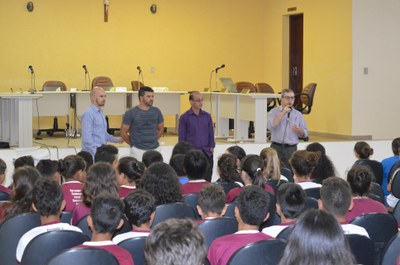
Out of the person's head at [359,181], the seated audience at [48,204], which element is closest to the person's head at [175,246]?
the seated audience at [48,204]

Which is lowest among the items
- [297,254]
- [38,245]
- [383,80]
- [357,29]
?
[38,245]

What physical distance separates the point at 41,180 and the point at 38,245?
2.10ft

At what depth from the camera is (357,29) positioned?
45.3 feet

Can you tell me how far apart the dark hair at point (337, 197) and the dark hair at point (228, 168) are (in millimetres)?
1893

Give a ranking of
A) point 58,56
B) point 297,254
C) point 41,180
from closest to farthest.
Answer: point 297,254
point 41,180
point 58,56

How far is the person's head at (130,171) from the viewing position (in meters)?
5.34

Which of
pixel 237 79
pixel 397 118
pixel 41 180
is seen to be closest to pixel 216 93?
pixel 237 79

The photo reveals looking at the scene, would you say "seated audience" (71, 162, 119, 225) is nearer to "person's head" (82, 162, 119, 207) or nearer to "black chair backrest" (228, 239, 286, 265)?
"person's head" (82, 162, 119, 207)

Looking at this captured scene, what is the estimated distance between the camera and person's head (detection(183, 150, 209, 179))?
566cm

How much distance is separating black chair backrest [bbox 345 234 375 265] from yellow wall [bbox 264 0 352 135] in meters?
10.4

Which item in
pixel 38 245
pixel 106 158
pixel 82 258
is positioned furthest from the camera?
pixel 106 158

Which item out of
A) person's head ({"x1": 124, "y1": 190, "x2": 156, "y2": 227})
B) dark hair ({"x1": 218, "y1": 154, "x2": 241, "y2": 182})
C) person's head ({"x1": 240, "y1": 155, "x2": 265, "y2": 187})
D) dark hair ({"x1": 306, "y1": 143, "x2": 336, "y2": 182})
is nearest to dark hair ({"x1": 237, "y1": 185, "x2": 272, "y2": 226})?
person's head ({"x1": 124, "y1": 190, "x2": 156, "y2": 227})

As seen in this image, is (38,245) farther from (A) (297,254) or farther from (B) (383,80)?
(B) (383,80)

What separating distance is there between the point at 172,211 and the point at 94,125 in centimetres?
337
